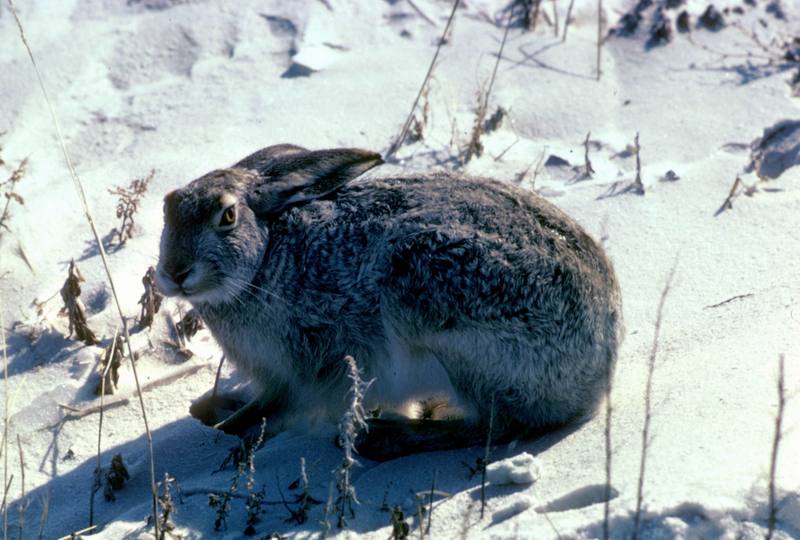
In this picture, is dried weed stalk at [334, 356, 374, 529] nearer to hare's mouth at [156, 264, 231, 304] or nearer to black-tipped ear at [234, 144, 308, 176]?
hare's mouth at [156, 264, 231, 304]

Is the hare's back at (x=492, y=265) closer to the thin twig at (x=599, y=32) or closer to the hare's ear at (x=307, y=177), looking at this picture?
the hare's ear at (x=307, y=177)

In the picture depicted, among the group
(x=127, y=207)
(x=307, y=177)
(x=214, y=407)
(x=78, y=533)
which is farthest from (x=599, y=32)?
(x=78, y=533)

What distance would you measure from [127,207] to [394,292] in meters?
2.34

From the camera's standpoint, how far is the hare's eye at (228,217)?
4996 mm

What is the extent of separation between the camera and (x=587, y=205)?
686 centimetres

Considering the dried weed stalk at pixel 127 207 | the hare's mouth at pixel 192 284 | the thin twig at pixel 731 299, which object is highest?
the hare's mouth at pixel 192 284

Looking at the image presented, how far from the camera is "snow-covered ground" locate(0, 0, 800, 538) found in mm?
4234

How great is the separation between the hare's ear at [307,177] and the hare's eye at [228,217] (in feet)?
0.44

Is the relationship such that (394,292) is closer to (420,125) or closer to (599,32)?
(420,125)

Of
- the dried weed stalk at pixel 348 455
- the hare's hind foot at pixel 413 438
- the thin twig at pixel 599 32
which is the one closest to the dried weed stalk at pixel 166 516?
the dried weed stalk at pixel 348 455

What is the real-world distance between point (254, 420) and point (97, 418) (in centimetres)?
88

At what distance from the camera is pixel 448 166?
24.0 feet

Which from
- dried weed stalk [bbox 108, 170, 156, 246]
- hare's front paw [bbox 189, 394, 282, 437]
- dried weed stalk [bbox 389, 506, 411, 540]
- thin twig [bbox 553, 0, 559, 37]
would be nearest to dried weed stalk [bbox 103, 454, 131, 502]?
hare's front paw [bbox 189, 394, 282, 437]

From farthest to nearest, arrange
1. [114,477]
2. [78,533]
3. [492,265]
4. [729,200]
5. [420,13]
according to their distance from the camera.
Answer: [420,13] < [729,200] < [114,477] < [492,265] < [78,533]
